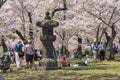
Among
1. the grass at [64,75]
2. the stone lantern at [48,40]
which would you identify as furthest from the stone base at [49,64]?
the grass at [64,75]

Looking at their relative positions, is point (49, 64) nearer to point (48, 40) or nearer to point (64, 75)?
point (48, 40)

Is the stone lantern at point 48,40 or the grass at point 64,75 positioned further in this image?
the stone lantern at point 48,40

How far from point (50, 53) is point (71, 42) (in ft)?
122

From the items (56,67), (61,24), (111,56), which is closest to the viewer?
(56,67)

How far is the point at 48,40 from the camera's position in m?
19.5

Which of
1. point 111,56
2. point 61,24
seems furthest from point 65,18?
point 111,56

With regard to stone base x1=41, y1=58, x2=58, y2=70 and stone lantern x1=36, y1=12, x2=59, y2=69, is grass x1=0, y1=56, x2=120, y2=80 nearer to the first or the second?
stone base x1=41, y1=58, x2=58, y2=70

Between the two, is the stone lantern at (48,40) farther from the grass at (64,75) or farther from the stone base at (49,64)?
the grass at (64,75)

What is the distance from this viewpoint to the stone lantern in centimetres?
1938

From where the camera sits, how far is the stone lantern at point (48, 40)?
63.6 feet

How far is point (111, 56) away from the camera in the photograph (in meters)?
30.8

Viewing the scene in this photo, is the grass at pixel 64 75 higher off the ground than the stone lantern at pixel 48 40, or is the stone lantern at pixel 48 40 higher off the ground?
the stone lantern at pixel 48 40

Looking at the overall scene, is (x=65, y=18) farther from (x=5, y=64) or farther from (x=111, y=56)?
(x=5, y=64)

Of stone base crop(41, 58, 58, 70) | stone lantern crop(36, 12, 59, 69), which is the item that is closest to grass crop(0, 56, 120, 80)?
stone base crop(41, 58, 58, 70)
